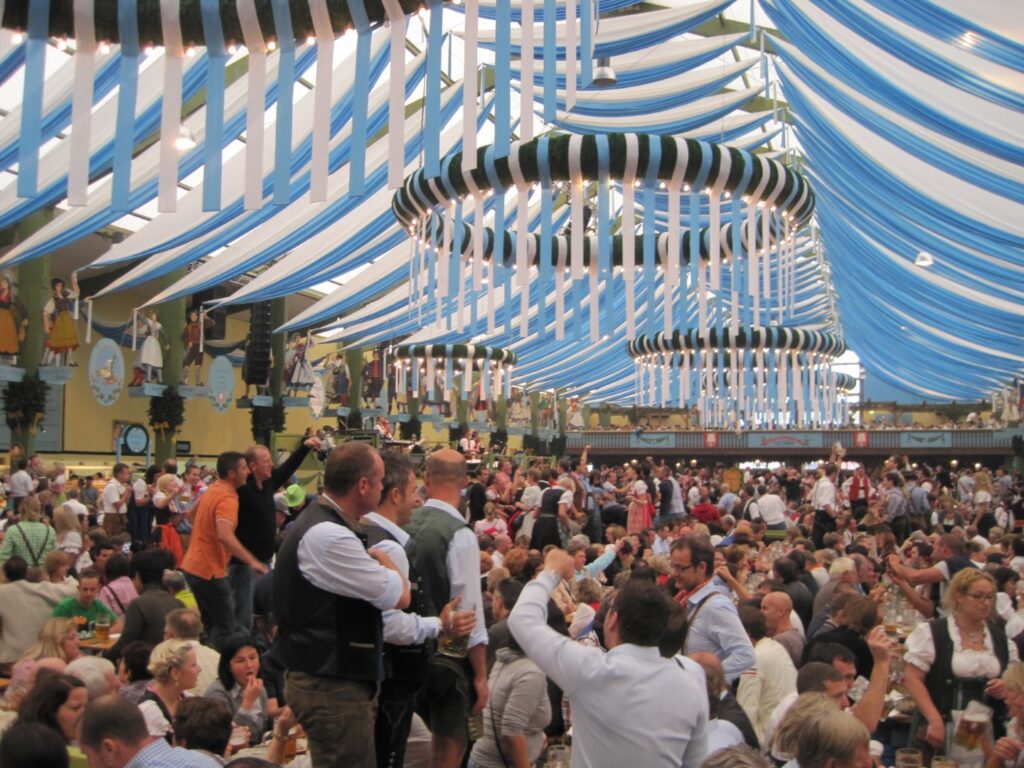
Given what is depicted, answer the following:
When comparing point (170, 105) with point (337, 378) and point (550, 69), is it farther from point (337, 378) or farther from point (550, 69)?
point (337, 378)

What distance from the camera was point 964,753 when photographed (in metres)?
3.38

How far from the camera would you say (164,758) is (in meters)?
2.57

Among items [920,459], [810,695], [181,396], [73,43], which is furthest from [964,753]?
[920,459]

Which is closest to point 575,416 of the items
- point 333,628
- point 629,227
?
point 629,227

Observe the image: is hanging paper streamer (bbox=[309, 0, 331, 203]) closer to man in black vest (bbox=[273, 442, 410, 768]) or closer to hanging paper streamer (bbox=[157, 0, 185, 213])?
A: hanging paper streamer (bbox=[157, 0, 185, 213])

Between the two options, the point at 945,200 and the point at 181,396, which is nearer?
the point at 945,200

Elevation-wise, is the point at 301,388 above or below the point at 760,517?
above

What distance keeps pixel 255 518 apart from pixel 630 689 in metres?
3.34

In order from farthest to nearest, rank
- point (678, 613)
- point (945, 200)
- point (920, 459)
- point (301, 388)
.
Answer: point (920, 459) < point (301, 388) < point (945, 200) < point (678, 613)

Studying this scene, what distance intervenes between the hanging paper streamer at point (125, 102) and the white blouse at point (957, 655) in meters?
3.12

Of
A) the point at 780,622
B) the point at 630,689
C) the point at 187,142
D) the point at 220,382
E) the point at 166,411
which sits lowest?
the point at 780,622

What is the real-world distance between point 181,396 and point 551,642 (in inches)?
597

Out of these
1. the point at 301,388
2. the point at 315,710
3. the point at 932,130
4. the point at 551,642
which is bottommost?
the point at 315,710

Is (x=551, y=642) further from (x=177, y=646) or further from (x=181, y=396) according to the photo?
(x=181, y=396)
